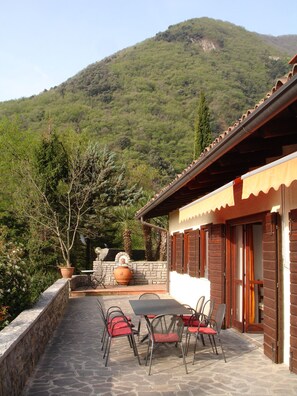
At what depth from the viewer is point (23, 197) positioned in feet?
82.5

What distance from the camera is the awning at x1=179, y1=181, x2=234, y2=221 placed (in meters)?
6.31

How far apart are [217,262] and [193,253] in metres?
2.61

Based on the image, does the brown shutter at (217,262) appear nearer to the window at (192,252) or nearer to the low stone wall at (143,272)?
the window at (192,252)

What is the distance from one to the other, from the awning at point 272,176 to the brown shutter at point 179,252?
10029 millimetres

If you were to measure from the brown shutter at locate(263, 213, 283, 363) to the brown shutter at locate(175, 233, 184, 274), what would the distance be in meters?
7.78

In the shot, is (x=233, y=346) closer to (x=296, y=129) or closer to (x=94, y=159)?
(x=296, y=129)

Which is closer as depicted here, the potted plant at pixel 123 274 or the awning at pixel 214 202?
the awning at pixel 214 202

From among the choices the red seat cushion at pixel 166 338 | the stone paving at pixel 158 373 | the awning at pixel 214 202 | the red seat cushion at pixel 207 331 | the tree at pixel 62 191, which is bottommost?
the stone paving at pixel 158 373

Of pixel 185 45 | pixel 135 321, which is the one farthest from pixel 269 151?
pixel 185 45

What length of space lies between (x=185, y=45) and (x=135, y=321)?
79.9m

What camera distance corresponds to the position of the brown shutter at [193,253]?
41.6 feet

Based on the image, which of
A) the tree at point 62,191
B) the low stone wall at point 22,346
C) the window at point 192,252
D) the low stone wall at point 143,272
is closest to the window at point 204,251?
the window at point 192,252

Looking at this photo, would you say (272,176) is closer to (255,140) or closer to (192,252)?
(255,140)

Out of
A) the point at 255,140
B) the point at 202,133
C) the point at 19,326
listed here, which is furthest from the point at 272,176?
the point at 202,133
